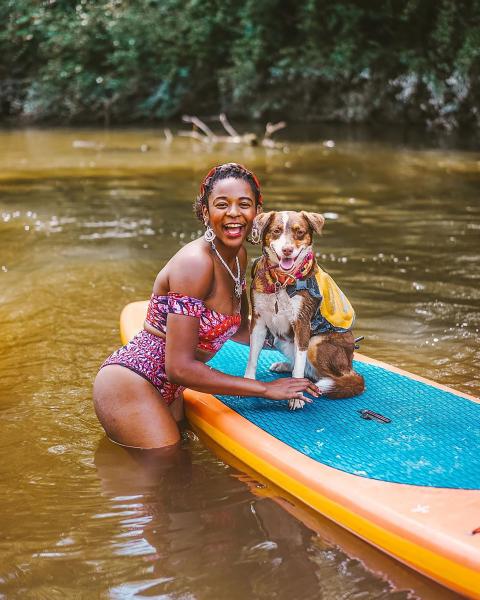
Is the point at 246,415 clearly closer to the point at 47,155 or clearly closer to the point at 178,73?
the point at 47,155

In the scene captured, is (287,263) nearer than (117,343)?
Yes

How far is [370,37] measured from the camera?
20.4 metres

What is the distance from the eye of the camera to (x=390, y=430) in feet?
11.5

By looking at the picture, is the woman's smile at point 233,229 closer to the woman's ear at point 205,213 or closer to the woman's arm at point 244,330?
the woman's ear at point 205,213

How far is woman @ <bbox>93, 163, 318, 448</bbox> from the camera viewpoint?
340 centimetres

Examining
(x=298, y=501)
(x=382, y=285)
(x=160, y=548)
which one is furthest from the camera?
(x=382, y=285)

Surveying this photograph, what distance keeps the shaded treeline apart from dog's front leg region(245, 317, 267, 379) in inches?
621

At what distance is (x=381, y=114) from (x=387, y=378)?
17.3 m

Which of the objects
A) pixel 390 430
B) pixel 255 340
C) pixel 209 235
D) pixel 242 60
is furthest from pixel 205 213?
pixel 242 60

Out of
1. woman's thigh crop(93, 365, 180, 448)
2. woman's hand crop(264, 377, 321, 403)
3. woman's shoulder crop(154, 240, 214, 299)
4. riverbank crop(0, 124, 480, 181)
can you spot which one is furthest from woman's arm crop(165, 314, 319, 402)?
riverbank crop(0, 124, 480, 181)

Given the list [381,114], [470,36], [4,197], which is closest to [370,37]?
[381,114]

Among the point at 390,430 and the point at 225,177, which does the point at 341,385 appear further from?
the point at 225,177

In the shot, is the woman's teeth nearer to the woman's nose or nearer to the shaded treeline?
the woman's nose

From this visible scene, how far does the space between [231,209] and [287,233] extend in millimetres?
265
